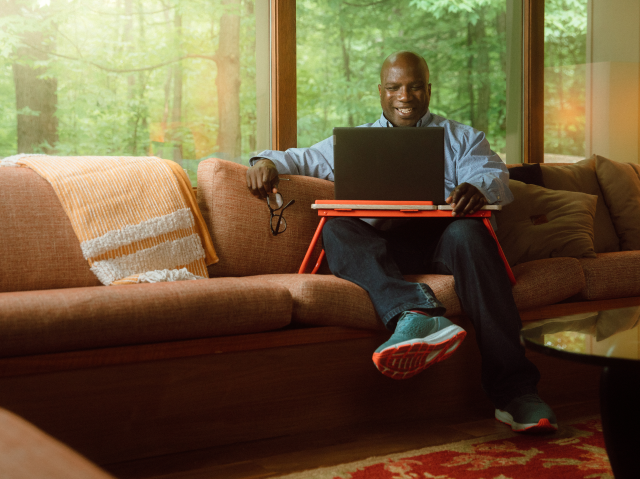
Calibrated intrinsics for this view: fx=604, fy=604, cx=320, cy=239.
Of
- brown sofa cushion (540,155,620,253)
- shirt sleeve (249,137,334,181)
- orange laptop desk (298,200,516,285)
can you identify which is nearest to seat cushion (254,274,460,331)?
orange laptop desk (298,200,516,285)

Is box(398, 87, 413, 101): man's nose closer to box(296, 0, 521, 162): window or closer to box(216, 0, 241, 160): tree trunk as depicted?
box(296, 0, 521, 162): window

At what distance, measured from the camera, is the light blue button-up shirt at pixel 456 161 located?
2.02m

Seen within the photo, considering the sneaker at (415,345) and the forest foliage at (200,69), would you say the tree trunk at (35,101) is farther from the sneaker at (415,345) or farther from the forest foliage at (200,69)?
the sneaker at (415,345)

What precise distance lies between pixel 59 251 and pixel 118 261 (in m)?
0.16

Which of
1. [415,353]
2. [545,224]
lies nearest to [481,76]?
[545,224]

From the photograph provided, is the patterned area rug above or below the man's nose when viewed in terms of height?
below

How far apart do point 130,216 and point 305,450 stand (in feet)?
2.89

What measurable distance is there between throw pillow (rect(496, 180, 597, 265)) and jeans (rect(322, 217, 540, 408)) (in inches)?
19.8

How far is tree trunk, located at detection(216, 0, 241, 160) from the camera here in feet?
8.55

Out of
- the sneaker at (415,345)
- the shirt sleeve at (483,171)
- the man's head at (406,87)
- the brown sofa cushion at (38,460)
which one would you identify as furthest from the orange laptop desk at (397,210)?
the brown sofa cushion at (38,460)

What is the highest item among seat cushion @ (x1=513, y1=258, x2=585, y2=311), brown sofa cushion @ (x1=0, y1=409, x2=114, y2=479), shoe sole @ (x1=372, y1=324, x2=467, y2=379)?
brown sofa cushion @ (x1=0, y1=409, x2=114, y2=479)

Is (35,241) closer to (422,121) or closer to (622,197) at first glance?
(422,121)

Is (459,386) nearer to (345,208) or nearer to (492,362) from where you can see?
(492,362)

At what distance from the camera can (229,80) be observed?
2.63 meters
